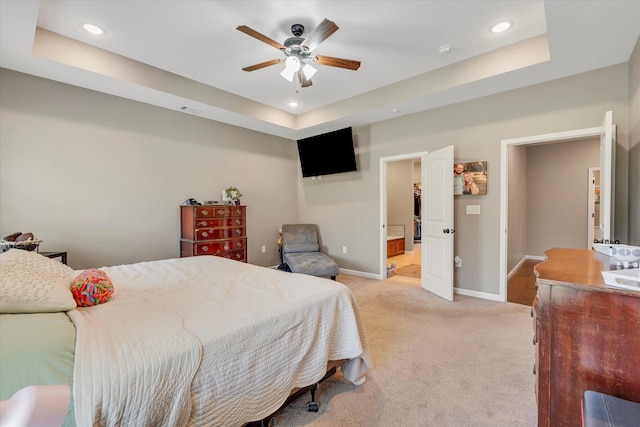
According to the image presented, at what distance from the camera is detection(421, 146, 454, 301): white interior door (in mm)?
3725

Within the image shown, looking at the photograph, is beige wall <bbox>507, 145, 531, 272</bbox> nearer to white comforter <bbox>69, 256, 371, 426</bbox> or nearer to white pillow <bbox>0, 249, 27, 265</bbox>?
white comforter <bbox>69, 256, 371, 426</bbox>

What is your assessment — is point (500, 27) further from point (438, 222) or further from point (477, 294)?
point (477, 294)

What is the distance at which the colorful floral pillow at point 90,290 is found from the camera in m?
1.50

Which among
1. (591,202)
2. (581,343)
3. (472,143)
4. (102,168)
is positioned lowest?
(581,343)

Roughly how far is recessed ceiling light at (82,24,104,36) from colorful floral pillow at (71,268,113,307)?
2344 mm

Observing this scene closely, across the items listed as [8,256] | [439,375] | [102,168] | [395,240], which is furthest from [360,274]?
[8,256]

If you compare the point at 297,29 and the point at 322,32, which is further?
the point at 297,29

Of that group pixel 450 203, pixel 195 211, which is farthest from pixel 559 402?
pixel 195 211

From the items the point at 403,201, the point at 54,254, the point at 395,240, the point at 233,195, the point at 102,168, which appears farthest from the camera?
the point at 403,201

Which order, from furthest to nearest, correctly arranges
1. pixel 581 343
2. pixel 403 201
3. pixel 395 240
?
pixel 403 201 < pixel 395 240 < pixel 581 343

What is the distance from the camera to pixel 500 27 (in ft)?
8.69

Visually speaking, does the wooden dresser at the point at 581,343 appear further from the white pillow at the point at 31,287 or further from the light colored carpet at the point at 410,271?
the light colored carpet at the point at 410,271

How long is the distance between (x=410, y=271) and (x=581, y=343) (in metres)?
4.23

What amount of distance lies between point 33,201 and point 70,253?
0.65 meters
